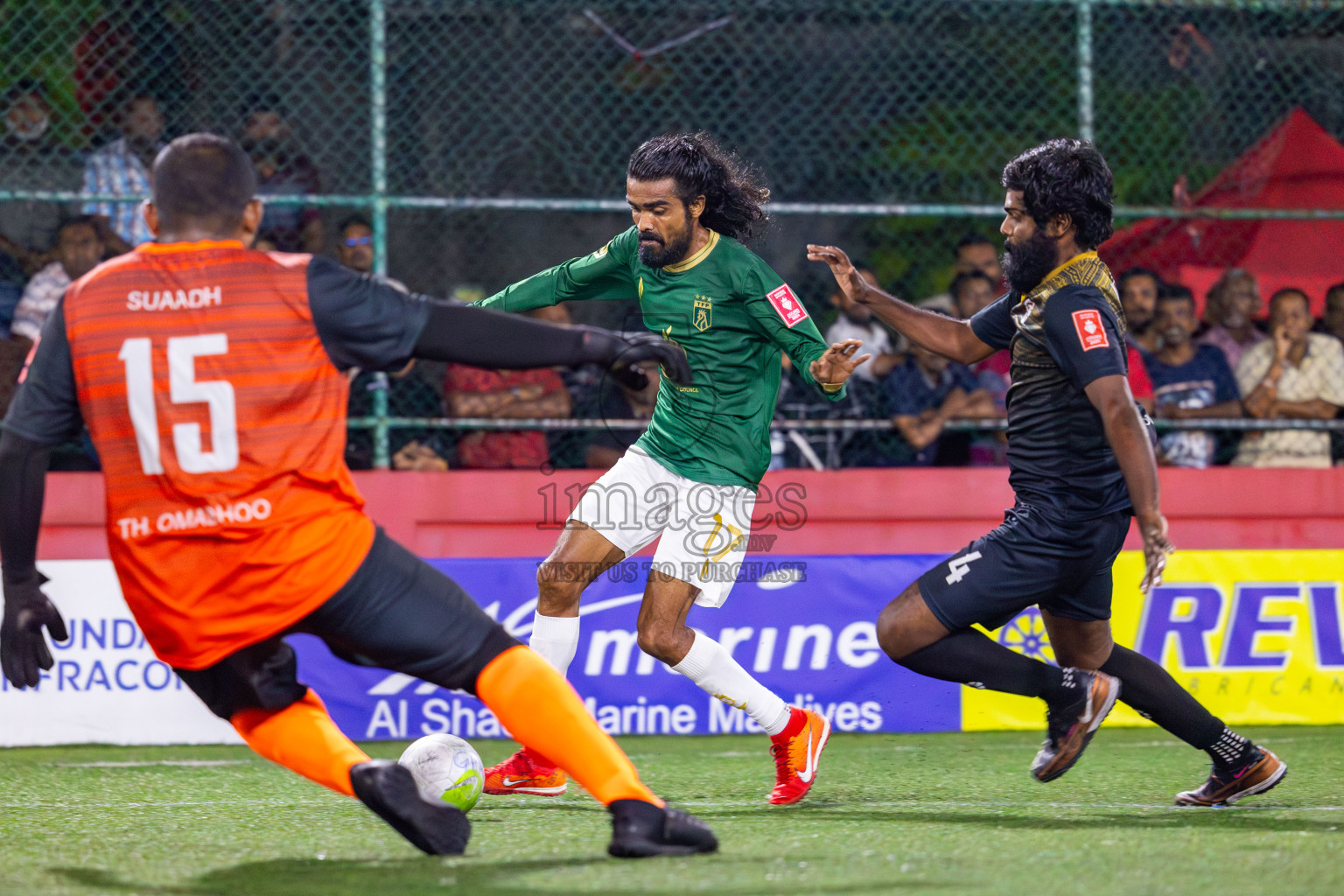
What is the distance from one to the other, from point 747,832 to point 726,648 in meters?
2.50

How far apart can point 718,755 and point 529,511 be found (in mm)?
1767

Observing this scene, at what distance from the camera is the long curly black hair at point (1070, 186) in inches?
162

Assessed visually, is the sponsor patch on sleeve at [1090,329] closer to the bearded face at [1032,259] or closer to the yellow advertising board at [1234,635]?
the bearded face at [1032,259]

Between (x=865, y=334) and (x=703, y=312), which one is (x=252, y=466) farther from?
(x=865, y=334)

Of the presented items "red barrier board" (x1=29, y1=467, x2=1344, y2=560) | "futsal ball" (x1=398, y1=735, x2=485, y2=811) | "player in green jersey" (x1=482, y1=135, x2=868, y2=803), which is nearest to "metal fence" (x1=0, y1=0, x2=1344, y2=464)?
"red barrier board" (x1=29, y1=467, x2=1344, y2=560)

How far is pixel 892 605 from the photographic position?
4293 millimetres

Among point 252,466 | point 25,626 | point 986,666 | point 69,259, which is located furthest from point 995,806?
point 69,259

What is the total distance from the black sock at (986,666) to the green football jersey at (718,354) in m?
0.91

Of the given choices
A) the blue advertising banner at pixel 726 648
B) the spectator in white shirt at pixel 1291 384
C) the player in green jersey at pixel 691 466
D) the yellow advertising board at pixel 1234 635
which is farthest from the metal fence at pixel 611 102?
the player in green jersey at pixel 691 466

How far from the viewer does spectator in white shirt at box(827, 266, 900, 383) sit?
7.55 m

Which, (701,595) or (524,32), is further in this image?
(524,32)

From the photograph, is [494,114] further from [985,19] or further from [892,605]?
[892,605]

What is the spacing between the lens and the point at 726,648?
640cm

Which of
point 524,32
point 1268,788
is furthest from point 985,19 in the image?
point 1268,788
